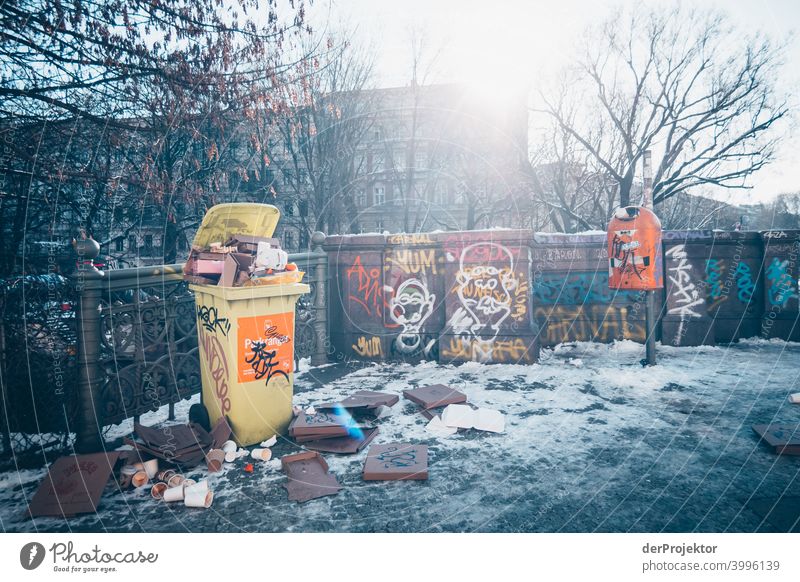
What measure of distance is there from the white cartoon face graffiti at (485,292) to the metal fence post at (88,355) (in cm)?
414

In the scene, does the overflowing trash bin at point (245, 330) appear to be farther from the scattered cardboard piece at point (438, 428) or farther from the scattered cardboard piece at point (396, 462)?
the scattered cardboard piece at point (438, 428)

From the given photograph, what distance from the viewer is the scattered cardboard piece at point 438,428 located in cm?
367

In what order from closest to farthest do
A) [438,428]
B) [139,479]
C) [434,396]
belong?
[139,479], [438,428], [434,396]

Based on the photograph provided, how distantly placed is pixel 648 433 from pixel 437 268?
3277mm

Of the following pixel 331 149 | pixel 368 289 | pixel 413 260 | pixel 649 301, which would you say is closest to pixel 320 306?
pixel 368 289

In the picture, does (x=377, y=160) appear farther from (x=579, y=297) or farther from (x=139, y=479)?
(x=139, y=479)

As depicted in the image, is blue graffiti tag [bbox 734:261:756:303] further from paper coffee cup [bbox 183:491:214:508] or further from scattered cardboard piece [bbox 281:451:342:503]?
paper coffee cup [bbox 183:491:214:508]

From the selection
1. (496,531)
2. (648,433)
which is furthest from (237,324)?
(648,433)

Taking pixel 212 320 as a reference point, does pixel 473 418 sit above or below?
below

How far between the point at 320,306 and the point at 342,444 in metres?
2.85

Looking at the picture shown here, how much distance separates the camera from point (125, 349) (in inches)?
139

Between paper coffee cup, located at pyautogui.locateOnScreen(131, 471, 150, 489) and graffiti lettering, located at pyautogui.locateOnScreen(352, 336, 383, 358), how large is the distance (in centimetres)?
343

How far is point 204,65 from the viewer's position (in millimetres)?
4500
